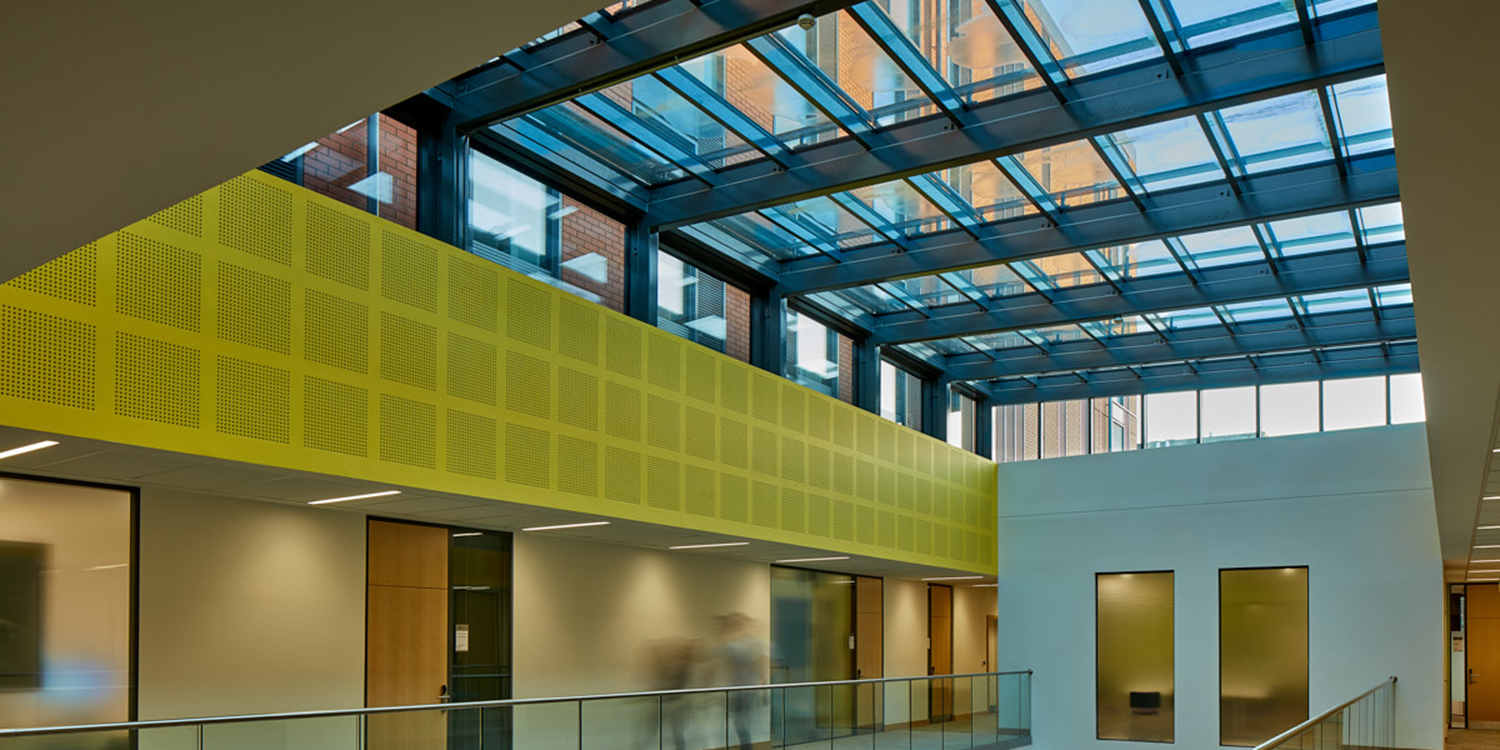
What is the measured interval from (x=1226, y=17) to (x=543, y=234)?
7.04m

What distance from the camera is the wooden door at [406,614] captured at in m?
12.0

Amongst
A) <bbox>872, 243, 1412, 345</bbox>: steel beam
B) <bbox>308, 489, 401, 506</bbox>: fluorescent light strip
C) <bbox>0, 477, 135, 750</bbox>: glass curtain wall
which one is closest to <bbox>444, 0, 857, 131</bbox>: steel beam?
<bbox>308, 489, 401, 506</bbox>: fluorescent light strip

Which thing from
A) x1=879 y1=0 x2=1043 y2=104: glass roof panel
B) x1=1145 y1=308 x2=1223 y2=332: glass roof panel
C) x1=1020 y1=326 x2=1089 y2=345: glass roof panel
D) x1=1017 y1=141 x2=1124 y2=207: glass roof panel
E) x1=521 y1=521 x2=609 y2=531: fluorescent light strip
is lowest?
x1=521 y1=521 x2=609 y2=531: fluorescent light strip

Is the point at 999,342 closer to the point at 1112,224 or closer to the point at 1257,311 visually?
the point at 1257,311

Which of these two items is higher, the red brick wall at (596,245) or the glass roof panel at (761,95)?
the glass roof panel at (761,95)

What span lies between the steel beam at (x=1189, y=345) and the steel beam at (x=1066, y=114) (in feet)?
30.0

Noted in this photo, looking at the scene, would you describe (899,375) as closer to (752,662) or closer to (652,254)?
(752,662)

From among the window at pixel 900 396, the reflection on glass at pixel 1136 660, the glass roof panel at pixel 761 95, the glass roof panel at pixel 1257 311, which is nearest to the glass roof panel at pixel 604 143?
the glass roof panel at pixel 761 95

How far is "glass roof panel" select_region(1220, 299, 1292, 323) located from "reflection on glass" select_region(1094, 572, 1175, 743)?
4786 mm

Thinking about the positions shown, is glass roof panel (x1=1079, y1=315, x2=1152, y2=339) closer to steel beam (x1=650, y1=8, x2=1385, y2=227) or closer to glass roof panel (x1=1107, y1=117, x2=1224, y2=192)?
glass roof panel (x1=1107, y1=117, x2=1224, y2=192)

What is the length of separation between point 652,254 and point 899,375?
783 cm

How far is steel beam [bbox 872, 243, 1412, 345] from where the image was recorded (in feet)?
50.0

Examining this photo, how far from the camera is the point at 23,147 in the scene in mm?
3729

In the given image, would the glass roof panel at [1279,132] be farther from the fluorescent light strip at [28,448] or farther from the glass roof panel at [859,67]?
the fluorescent light strip at [28,448]
